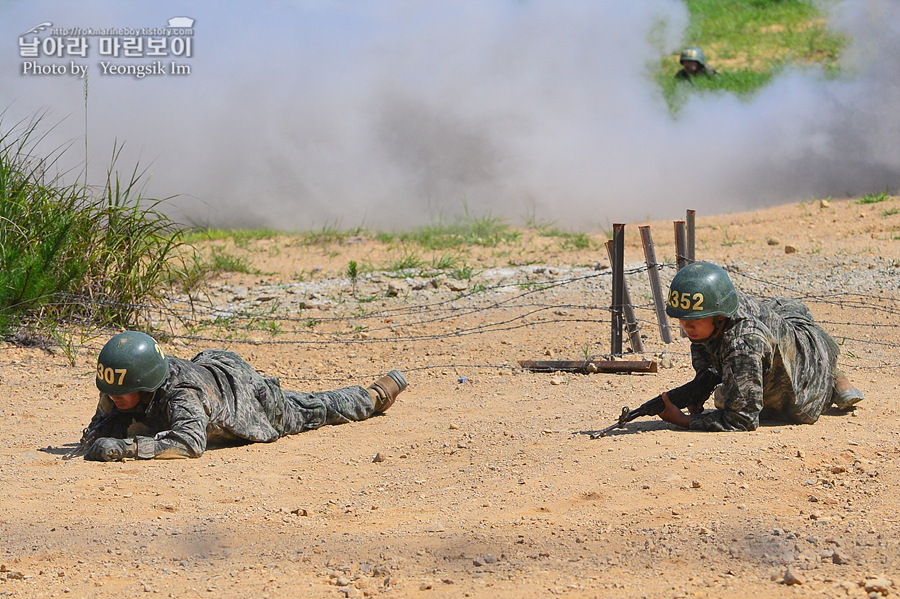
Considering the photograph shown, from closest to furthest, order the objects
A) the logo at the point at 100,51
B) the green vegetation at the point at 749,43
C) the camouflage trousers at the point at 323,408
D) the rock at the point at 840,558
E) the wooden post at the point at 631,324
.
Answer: the rock at the point at 840,558 < the camouflage trousers at the point at 323,408 < the wooden post at the point at 631,324 < the logo at the point at 100,51 < the green vegetation at the point at 749,43

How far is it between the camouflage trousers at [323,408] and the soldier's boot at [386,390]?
4 centimetres

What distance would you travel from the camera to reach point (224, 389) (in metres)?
4.53

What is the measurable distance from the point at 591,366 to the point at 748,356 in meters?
1.97

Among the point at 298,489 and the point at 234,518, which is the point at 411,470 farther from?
the point at 234,518

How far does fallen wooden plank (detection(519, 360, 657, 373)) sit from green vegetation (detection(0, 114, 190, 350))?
9.17 feet

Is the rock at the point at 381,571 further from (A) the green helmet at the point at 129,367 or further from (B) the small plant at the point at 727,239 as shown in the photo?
(B) the small plant at the point at 727,239

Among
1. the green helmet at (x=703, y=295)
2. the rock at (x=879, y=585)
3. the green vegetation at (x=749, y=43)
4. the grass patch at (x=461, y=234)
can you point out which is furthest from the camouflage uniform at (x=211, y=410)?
the green vegetation at (x=749, y=43)

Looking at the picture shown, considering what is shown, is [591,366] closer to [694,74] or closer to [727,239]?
[727,239]

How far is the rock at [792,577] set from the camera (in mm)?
2707

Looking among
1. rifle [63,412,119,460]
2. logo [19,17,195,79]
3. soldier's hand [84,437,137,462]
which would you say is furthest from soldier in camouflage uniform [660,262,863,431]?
logo [19,17,195,79]

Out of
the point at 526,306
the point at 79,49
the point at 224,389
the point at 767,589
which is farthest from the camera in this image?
the point at 79,49

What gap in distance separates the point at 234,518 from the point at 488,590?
3.83 feet

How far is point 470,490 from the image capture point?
3.86 metres

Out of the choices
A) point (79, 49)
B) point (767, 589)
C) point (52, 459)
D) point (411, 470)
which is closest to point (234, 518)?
point (411, 470)
